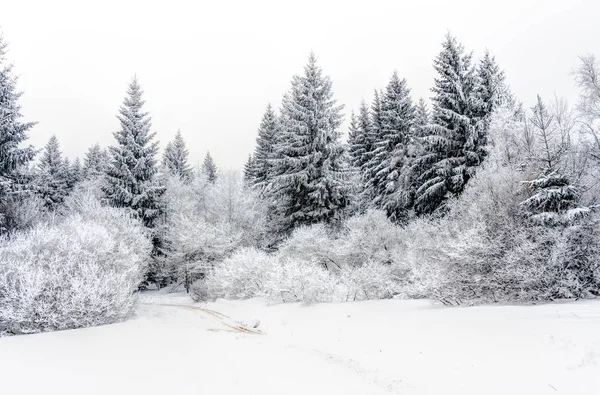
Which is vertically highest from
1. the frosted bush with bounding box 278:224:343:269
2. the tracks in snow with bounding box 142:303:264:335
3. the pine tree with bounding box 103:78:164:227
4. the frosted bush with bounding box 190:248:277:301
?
the pine tree with bounding box 103:78:164:227

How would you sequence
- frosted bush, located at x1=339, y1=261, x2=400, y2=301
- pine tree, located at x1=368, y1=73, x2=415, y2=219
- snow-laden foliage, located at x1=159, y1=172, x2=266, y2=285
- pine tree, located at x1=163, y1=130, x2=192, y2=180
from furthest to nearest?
pine tree, located at x1=163, y1=130, x2=192, y2=180
snow-laden foliage, located at x1=159, y1=172, x2=266, y2=285
pine tree, located at x1=368, y1=73, x2=415, y2=219
frosted bush, located at x1=339, y1=261, x2=400, y2=301

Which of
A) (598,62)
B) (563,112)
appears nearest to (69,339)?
(563,112)

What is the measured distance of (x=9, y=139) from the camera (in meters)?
19.9

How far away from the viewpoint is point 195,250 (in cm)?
2748

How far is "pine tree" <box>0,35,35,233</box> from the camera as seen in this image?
64.1 feet

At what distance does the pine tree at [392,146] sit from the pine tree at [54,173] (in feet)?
120

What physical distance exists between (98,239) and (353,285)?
10308 millimetres

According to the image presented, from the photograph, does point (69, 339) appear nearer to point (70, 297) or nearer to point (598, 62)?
point (70, 297)

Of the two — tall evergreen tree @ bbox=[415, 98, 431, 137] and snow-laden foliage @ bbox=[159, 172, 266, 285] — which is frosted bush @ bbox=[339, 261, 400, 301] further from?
snow-laden foliage @ bbox=[159, 172, 266, 285]

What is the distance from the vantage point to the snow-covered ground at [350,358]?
5590 mm

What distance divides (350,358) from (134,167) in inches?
969

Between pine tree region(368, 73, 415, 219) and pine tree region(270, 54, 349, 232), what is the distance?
3.13 m

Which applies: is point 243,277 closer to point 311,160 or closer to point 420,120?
point 311,160

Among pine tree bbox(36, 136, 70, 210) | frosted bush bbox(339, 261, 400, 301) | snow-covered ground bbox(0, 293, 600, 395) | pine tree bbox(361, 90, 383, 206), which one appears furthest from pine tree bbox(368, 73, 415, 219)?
pine tree bbox(36, 136, 70, 210)
